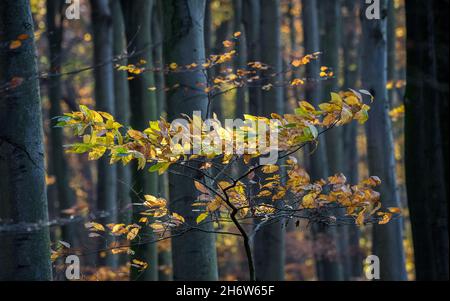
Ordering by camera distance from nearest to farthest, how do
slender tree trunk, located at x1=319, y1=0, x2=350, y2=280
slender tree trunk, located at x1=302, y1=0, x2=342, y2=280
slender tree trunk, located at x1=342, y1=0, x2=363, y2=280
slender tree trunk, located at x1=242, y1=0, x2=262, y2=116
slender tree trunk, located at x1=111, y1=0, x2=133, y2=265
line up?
slender tree trunk, located at x1=242, y1=0, x2=262, y2=116 → slender tree trunk, located at x1=111, y1=0, x2=133, y2=265 → slender tree trunk, located at x1=302, y1=0, x2=342, y2=280 → slender tree trunk, located at x1=319, y1=0, x2=350, y2=280 → slender tree trunk, located at x1=342, y1=0, x2=363, y2=280

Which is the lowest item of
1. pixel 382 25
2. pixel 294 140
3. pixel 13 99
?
pixel 294 140

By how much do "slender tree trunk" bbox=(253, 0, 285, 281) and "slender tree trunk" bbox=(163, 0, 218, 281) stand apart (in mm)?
4199

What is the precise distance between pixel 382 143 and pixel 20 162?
5326mm

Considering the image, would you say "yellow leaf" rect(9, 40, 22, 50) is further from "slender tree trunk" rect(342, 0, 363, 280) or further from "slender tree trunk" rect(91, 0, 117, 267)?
"slender tree trunk" rect(342, 0, 363, 280)

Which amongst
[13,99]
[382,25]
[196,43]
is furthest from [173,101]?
[382,25]

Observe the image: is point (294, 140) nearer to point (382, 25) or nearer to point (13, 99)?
point (13, 99)

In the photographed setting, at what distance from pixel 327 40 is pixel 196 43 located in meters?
7.33

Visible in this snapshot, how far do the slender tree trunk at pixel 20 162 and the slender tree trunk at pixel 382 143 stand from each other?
16.0 feet

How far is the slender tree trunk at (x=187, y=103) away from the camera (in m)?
6.12

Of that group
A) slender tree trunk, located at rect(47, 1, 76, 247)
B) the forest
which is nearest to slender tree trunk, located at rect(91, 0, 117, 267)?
the forest

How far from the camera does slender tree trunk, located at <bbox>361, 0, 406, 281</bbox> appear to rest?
8641 mm

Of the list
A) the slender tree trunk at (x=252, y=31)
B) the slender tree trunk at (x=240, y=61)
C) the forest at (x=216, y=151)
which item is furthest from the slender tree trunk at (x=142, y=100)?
the slender tree trunk at (x=240, y=61)

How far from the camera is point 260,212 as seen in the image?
185 inches

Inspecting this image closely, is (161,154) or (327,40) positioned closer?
(161,154)
